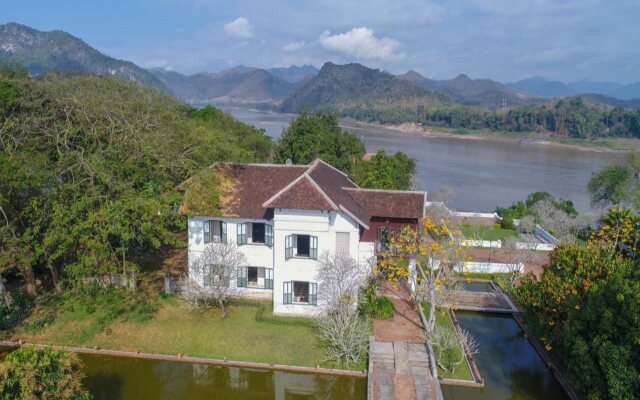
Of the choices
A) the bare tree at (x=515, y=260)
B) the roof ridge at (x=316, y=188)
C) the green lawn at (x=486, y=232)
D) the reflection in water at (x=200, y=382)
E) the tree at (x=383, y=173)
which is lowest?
the reflection in water at (x=200, y=382)

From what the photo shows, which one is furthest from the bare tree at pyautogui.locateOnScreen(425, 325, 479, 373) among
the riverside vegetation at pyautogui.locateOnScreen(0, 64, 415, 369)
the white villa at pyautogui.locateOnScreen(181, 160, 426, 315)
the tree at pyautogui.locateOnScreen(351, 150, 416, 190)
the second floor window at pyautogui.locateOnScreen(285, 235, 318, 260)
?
the tree at pyautogui.locateOnScreen(351, 150, 416, 190)

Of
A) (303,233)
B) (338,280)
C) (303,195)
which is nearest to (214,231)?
(303,233)

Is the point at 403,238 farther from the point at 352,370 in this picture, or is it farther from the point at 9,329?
the point at 9,329

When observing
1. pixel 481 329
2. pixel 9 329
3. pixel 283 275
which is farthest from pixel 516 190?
pixel 9 329

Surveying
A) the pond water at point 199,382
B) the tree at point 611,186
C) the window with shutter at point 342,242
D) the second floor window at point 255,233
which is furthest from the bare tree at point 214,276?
the tree at point 611,186

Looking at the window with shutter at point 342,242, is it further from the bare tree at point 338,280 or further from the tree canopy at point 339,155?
the tree canopy at point 339,155

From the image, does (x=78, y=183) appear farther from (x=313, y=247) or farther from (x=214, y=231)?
(x=313, y=247)
